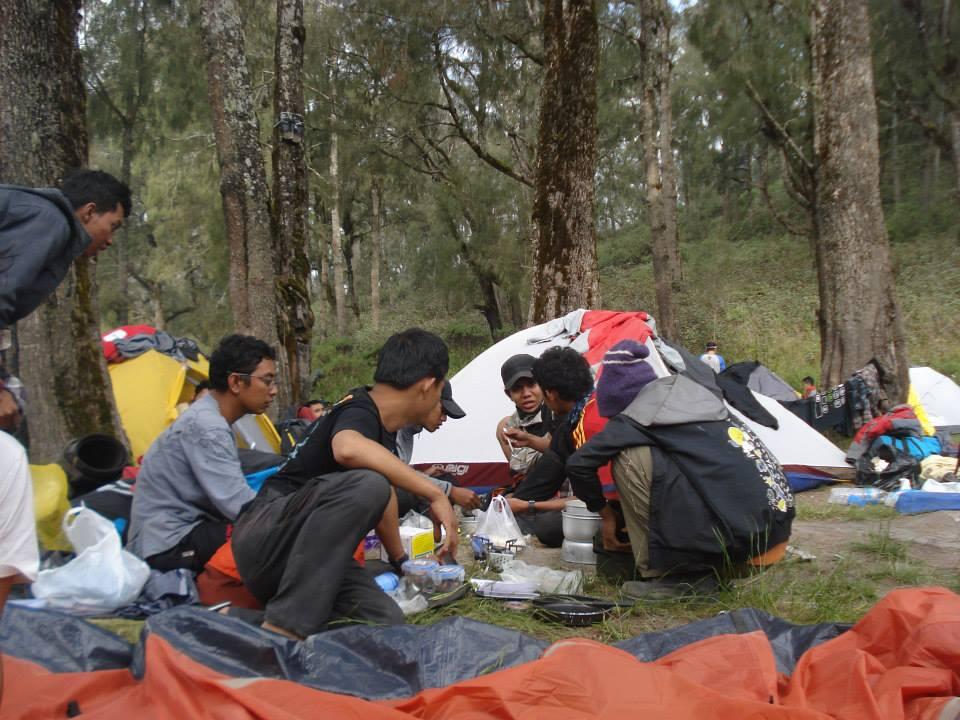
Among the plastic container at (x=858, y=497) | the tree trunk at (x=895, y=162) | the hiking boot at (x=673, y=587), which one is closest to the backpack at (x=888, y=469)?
the plastic container at (x=858, y=497)

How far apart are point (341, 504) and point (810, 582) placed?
1723 millimetres

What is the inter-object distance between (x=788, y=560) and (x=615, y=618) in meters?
0.95

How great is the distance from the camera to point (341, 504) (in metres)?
2.14

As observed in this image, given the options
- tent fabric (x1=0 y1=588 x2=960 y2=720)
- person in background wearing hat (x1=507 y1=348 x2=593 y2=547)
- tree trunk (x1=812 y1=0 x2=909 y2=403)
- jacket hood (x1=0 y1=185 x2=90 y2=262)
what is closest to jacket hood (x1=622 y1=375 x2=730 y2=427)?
person in background wearing hat (x1=507 y1=348 x2=593 y2=547)

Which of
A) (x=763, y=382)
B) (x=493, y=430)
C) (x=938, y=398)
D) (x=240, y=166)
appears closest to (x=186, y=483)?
(x=493, y=430)

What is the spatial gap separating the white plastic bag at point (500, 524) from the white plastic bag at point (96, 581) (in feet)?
4.65

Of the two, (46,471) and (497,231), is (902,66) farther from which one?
(46,471)

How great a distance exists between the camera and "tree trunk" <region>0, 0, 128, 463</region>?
12.9ft

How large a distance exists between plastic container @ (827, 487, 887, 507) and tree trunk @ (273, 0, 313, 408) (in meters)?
4.54

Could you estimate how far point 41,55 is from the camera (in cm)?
402

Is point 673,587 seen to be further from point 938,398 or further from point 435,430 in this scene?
point 938,398

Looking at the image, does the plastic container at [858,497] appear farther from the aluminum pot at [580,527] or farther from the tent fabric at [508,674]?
the tent fabric at [508,674]

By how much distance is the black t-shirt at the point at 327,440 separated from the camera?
2.35 m

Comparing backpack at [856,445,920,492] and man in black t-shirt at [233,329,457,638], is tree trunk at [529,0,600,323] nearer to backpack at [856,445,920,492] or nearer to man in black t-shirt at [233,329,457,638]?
backpack at [856,445,920,492]
